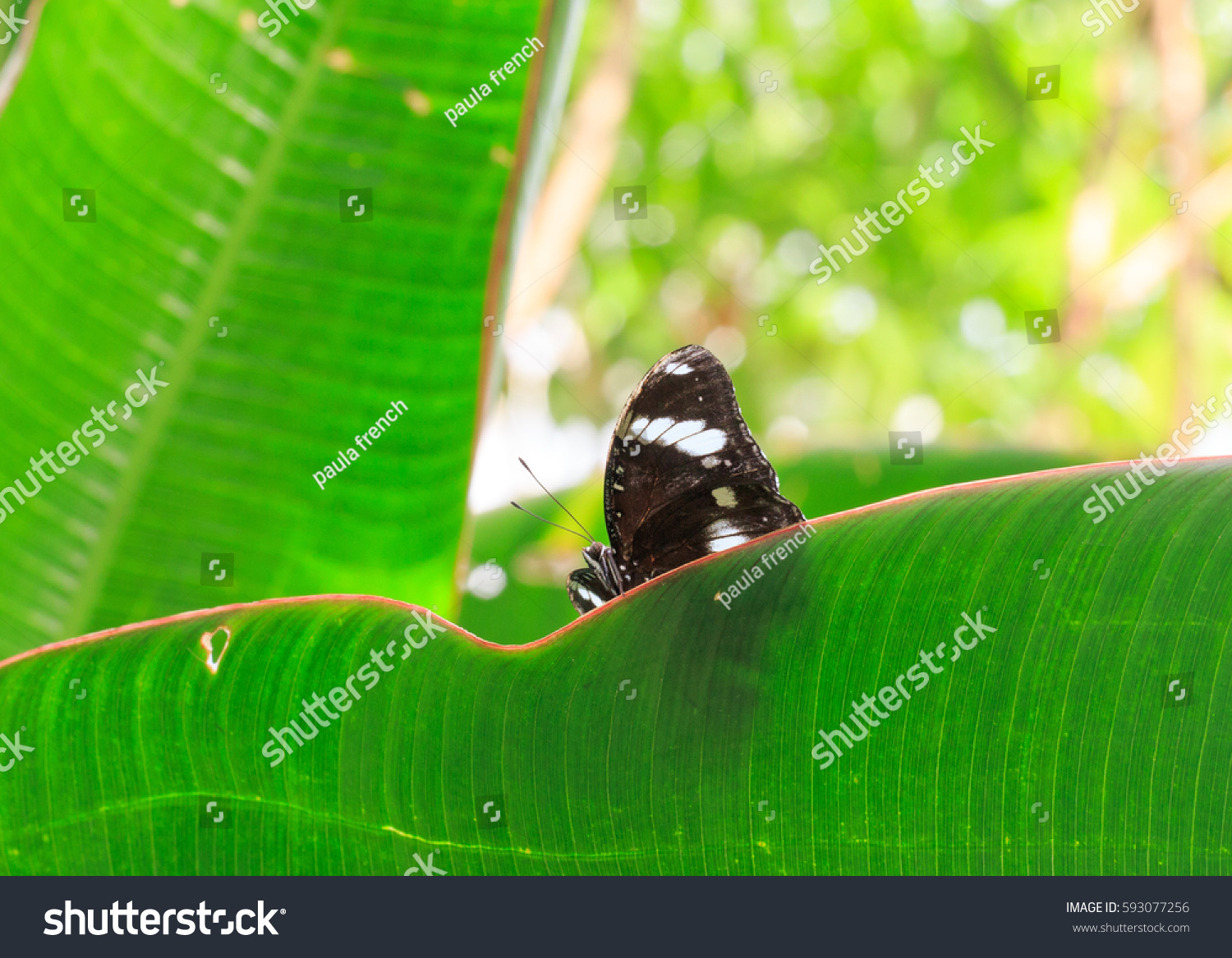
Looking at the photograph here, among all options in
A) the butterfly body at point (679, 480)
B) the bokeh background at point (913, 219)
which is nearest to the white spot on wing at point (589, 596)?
the butterfly body at point (679, 480)

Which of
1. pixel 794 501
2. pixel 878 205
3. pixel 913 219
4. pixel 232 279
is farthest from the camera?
pixel 913 219

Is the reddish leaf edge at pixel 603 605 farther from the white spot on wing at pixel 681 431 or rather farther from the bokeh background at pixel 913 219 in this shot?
the bokeh background at pixel 913 219

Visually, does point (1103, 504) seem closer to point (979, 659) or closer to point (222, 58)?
point (979, 659)

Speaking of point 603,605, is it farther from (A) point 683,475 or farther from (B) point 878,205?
(B) point 878,205

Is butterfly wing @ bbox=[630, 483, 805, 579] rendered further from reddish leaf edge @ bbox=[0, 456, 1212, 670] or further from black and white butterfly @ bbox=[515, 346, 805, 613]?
reddish leaf edge @ bbox=[0, 456, 1212, 670]

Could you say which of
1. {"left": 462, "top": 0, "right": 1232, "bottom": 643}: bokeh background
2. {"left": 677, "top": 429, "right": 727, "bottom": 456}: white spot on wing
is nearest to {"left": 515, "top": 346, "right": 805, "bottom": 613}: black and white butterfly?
{"left": 677, "top": 429, "right": 727, "bottom": 456}: white spot on wing

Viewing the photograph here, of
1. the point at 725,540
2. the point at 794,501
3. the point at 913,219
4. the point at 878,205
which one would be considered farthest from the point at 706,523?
the point at 913,219
